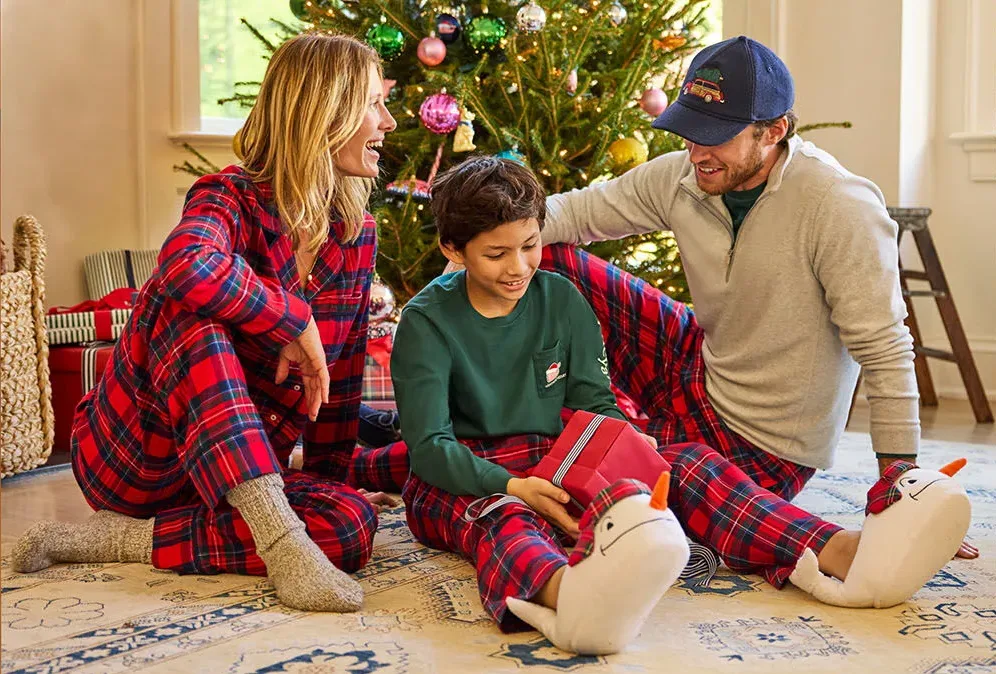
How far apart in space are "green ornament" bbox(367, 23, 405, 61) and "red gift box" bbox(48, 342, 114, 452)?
1.06 meters

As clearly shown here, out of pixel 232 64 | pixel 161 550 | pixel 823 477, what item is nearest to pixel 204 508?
pixel 161 550

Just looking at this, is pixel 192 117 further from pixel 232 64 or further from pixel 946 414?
pixel 946 414

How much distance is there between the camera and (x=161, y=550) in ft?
5.92

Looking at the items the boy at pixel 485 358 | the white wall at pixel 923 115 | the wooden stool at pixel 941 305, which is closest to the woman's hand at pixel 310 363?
the boy at pixel 485 358

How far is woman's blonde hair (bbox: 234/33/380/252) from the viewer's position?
1782 mm

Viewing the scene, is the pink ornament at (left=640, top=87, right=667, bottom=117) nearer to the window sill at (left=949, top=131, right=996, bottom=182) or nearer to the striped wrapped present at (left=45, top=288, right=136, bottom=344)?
the window sill at (left=949, top=131, right=996, bottom=182)

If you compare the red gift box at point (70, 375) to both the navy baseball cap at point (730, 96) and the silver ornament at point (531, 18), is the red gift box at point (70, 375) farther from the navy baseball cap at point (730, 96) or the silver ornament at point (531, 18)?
the navy baseball cap at point (730, 96)

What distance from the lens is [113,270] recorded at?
4105 mm

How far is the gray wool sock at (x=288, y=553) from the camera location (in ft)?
5.08

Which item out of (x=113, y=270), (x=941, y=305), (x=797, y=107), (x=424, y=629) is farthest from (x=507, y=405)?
(x=113, y=270)

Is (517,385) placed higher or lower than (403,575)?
higher

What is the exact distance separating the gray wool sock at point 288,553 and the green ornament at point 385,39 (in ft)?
5.33

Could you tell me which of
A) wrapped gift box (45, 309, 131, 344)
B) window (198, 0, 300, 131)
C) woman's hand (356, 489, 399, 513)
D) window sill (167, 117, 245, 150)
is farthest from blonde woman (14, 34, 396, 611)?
window (198, 0, 300, 131)

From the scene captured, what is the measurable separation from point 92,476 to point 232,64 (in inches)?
123
